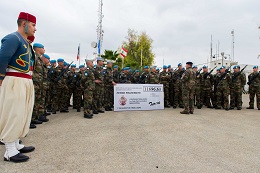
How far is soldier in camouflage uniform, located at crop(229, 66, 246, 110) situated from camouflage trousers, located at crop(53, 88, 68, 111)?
313 inches

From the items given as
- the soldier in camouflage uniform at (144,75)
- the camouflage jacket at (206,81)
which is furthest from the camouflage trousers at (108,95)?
the camouflage jacket at (206,81)

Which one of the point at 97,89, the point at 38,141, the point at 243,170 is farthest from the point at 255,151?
the point at 97,89

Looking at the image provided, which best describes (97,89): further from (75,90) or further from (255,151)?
(255,151)

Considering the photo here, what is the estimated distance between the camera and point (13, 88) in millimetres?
2443

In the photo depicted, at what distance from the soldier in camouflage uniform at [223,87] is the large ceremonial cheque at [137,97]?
3086mm

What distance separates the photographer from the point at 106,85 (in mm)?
7754

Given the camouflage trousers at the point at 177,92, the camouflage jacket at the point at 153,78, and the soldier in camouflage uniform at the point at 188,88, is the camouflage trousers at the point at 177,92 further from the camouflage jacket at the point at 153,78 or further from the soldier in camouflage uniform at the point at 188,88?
the soldier in camouflage uniform at the point at 188,88

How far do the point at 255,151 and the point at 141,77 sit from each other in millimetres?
6739

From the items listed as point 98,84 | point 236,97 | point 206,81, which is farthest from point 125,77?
point 236,97

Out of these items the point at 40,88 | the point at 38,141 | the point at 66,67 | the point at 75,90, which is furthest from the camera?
the point at 75,90

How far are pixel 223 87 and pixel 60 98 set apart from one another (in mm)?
7570

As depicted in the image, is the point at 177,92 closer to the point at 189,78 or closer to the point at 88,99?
the point at 189,78

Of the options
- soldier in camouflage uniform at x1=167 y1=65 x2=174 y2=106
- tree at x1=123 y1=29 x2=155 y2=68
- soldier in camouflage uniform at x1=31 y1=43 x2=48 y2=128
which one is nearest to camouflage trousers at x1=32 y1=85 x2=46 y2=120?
soldier in camouflage uniform at x1=31 y1=43 x2=48 y2=128

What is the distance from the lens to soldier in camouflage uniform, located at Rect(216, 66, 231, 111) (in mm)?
8422
